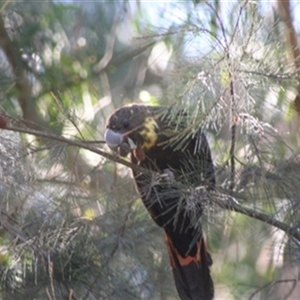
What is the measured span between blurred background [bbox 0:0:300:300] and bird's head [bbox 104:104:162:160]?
63mm

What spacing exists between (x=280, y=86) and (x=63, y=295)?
3.16 ft

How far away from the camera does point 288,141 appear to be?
313cm

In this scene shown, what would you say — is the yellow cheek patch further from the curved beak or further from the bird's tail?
the bird's tail

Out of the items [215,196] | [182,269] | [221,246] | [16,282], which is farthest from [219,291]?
[215,196]

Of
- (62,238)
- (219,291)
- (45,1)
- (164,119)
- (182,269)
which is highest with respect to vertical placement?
(45,1)

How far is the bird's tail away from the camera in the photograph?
3.25m

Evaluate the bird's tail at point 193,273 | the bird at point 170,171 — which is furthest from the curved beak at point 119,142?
the bird's tail at point 193,273

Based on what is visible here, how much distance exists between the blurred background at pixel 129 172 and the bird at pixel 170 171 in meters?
0.06

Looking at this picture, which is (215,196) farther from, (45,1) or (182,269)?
(45,1)

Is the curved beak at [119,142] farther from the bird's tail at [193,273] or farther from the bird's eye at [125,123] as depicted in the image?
the bird's tail at [193,273]

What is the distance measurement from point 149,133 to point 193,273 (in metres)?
0.46

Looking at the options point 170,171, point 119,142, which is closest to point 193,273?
point 170,171

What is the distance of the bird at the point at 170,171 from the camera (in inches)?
118

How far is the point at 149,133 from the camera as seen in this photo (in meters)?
3.32
